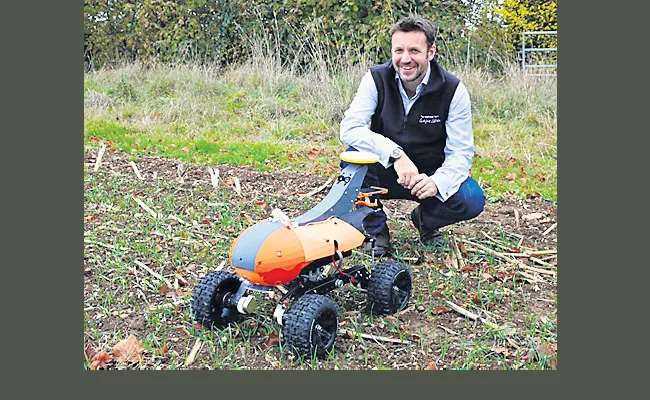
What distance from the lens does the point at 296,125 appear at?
7.72 metres

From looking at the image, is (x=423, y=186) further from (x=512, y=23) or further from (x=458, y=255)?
(x=512, y=23)

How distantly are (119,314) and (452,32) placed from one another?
7.35 m

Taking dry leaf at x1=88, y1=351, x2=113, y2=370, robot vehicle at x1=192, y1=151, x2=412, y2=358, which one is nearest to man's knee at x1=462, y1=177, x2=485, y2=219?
robot vehicle at x1=192, y1=151, x2=412, y2=358

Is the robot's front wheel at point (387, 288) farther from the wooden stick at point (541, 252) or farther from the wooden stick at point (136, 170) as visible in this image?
the wooden stick at point (136, 170)

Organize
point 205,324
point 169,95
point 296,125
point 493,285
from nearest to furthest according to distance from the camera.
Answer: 1. point 205,324
2. point 493,285
3. point 296,125
4. point 169,95

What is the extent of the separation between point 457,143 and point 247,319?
5.24 feet

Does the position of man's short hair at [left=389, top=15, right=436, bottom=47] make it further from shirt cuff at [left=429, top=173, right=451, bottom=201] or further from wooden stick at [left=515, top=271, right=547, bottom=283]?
wooden stick at [left=515, top=271, right=547, bottom=283]

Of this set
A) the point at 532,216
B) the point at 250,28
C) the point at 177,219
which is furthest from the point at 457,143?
the point at 250,28

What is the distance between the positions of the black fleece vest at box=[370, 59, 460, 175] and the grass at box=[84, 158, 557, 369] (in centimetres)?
67

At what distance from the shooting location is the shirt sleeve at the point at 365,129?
386cm

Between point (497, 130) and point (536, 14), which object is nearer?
point (497, 130)

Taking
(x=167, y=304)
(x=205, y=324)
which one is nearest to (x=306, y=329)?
(x=205, y=324)

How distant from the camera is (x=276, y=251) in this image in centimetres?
291

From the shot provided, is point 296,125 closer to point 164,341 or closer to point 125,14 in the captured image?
point 164,341
